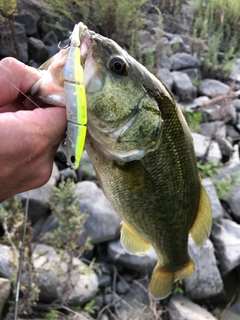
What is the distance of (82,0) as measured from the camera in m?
4.28

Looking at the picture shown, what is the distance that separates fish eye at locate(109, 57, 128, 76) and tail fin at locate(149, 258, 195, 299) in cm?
103

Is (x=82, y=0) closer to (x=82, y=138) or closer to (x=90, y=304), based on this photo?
(x=90, y=304)

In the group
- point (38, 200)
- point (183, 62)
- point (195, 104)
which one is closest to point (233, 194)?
point (195, 104)

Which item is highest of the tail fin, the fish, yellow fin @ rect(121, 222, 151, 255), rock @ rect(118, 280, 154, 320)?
the fish

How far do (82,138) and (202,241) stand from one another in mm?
874

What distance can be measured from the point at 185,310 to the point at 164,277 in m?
1.24

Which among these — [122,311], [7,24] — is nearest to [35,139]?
[122,311]

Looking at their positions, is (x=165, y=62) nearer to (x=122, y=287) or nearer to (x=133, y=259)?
(x=133, y=259)

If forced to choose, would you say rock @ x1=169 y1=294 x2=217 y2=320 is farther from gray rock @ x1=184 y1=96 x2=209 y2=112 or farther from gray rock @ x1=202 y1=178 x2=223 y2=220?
gray rock @ x1=184 y1=96 x2=209 y2=112

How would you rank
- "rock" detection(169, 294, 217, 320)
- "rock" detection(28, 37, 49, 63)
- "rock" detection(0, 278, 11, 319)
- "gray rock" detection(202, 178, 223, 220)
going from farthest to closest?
"rock" detection(28, 37, 49, 63) < "gray rock" detection(202, 178, 223, 220) < "rock" detection(169, 294, 217, 320) < "rock" detection(0, 278, 11, 319)

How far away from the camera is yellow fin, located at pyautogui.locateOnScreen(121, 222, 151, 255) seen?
155 centimetres

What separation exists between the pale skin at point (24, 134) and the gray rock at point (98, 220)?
1919 mm

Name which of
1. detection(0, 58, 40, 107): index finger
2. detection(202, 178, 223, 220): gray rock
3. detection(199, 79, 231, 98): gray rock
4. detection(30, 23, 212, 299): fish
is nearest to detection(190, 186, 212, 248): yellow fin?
detection(30, 23, 212, 299): fish

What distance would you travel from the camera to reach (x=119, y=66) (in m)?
0.98
